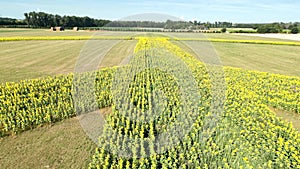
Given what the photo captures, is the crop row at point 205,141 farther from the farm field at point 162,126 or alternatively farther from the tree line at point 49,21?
the tree line at point 49,21

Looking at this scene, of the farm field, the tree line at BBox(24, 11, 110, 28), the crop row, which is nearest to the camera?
the crop row

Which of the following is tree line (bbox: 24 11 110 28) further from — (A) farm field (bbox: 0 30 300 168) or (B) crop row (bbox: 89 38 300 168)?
(B) crop row (bbox: 89 38 300 168)

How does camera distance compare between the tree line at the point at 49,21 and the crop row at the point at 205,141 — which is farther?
the tree line at the point at 49,21

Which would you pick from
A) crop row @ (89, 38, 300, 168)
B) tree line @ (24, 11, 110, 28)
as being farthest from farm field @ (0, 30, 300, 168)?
tree line @ (24, 11, 110, 28)

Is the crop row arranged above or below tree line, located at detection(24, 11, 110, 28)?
below

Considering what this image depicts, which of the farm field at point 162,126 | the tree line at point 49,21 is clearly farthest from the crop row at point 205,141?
the tree line at point 49,21

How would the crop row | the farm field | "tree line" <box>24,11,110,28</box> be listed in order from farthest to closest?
"tree line" <box>24,11,110,28</box>
the farm field
the crop row

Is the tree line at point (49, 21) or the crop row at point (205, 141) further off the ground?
the tree line at point (49, 21)

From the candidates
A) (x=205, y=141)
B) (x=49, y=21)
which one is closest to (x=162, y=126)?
(x=205, y=141)

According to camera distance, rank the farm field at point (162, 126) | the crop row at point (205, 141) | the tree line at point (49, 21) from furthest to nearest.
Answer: the tree line at point (49, 21)
the farm field at point (162, 126)
the crop row at point (205, 141)

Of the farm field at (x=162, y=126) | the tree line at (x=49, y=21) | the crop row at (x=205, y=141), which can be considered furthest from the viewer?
the tree line at (x=49, y=21)

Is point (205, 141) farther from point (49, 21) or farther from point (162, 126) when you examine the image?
point (49, 21)

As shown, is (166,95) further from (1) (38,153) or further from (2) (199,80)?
(1) (38,153)
